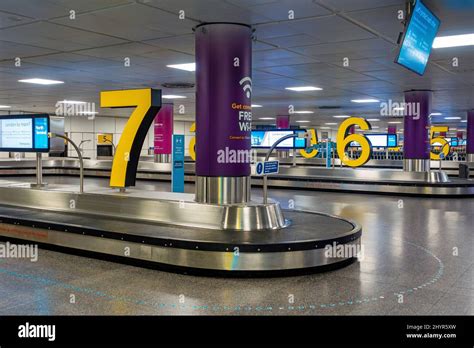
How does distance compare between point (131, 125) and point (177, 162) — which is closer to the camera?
point (131, 125)

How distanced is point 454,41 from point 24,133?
8.35 meters

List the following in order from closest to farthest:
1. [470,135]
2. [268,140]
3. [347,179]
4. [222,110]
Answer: [222,110]
[347,179]
[268,140]
[470,135]

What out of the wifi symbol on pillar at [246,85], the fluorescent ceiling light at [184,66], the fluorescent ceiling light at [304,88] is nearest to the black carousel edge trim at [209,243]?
the wifi symbol on pillar at [246,85]

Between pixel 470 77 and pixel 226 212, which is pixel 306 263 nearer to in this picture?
pixel 226 212

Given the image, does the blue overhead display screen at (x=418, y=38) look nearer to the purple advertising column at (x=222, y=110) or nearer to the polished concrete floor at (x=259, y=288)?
the purple advertising column at (x=222, y=110)

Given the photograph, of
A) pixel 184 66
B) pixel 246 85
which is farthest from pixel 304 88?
pixel 246 85

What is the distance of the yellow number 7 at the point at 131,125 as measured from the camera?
27.0 ft

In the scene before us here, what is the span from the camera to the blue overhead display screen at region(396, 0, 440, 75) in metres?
6.61

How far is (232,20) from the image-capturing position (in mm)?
7676

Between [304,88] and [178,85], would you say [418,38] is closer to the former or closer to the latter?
[304,88]

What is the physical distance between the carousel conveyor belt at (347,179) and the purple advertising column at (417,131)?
497 mm

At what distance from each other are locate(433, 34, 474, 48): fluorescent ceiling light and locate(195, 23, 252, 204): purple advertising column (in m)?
3.83

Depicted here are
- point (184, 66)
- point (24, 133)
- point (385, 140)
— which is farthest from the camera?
point (385, 140)
